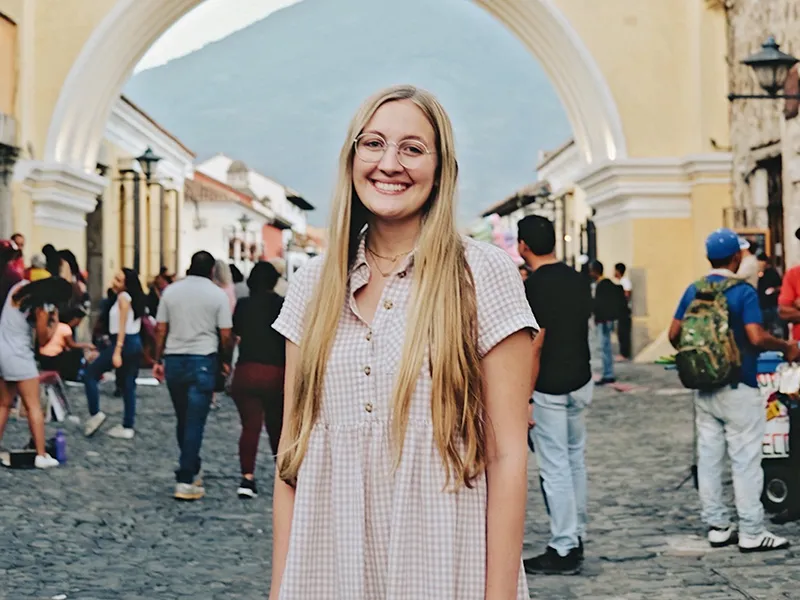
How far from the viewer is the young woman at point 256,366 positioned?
819 cm

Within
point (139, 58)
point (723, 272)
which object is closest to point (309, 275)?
point (723, 272)

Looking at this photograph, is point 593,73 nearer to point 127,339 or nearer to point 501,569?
point 127,339

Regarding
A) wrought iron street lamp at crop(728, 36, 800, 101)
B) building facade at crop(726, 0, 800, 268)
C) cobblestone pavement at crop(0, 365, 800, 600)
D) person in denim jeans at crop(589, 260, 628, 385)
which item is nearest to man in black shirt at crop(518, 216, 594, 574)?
cobblestone pavement at crop(0, 365, 800, 600)

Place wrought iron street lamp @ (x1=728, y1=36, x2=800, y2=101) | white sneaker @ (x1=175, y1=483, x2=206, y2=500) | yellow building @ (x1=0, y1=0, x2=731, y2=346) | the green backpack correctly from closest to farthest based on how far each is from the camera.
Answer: the green backpack → white sneaker @ (x1=175, y1=483, x2=206, y2=500) → wrought iron street lamp @ (x1=728, y1=36, x2=800, y2=101) → yellow building @ (x1=0, y1=0, x2=731, y2=346)

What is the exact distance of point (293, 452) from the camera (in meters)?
2.28

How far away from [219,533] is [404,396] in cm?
511

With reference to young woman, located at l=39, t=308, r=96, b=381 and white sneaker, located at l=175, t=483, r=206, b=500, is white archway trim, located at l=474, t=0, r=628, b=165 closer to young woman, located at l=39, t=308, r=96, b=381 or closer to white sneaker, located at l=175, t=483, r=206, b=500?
young woman, located at l=39, t=308, r=96, b=381

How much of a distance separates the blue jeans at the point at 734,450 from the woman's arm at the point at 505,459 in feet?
14.2

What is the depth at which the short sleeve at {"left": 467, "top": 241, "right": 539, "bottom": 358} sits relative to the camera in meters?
2.17

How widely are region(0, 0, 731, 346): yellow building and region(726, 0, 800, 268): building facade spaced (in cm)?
34

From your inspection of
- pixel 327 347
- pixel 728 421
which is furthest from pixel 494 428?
pixel 728 421

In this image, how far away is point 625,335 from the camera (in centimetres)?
1992

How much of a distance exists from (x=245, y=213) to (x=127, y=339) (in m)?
48.1

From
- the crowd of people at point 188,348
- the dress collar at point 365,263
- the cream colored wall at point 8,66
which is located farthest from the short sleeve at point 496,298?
the cream colored wall at point 8,66
